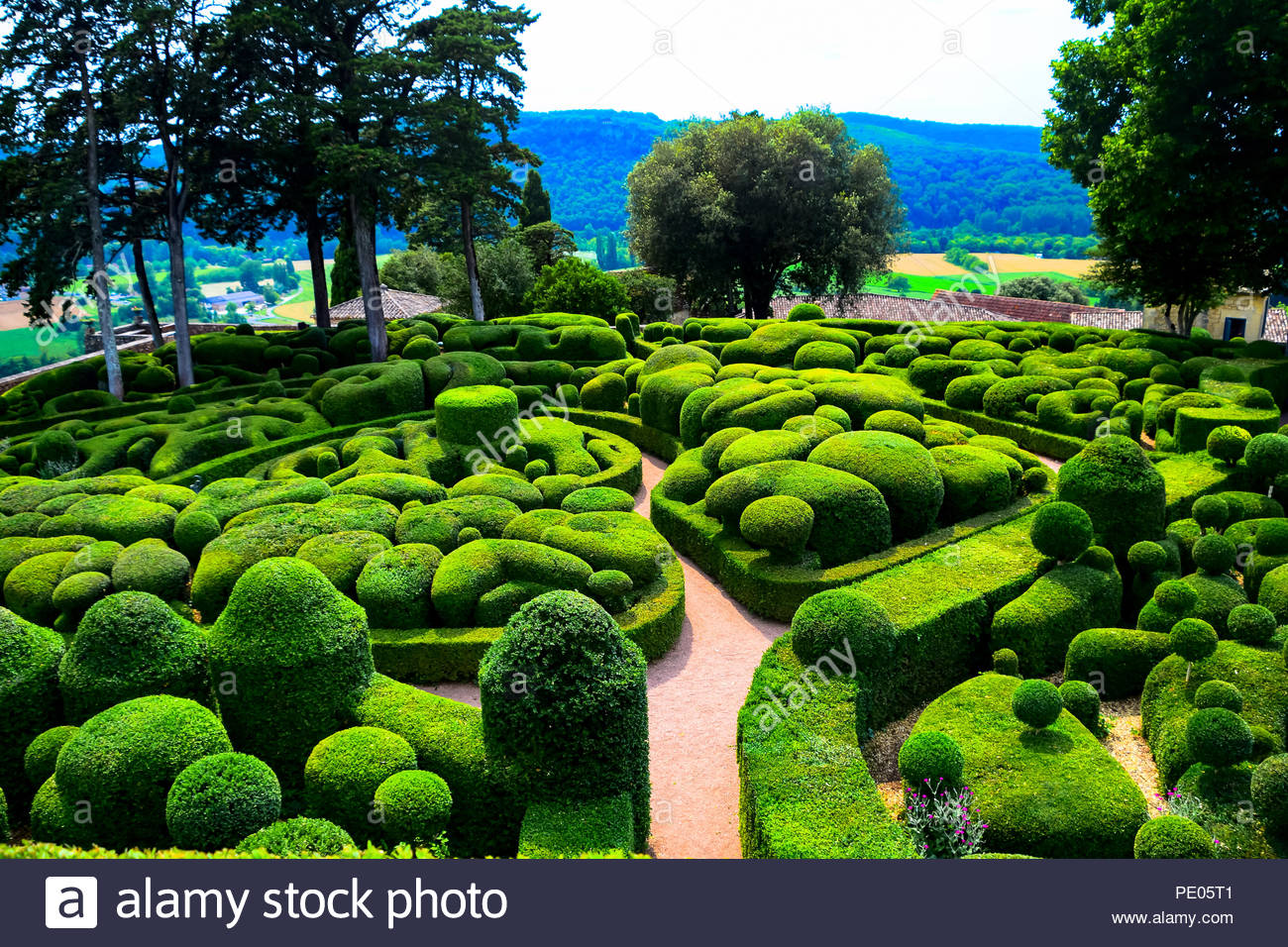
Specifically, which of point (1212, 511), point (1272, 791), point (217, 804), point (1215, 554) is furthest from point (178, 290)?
point (1272, 791)

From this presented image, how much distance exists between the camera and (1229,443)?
17875 millimetres

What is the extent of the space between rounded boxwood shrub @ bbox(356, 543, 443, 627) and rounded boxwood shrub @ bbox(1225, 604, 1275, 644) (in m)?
12.5

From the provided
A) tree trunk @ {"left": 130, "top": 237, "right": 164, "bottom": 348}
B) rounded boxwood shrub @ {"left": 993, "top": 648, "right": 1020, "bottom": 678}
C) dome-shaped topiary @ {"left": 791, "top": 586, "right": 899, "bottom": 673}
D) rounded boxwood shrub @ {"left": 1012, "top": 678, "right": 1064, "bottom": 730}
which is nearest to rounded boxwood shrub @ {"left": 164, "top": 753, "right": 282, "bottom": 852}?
dome-shaped topiary @ {"left": 791, "top": 586, "right": 899, "bottom": 673}

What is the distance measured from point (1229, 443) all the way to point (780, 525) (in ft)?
33.4

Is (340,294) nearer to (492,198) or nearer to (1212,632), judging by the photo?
(492,198)

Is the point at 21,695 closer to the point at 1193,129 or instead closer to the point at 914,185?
the point at 1193,129

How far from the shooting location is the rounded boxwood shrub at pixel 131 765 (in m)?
8.93

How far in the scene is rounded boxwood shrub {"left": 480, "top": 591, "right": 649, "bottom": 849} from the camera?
30.2ft

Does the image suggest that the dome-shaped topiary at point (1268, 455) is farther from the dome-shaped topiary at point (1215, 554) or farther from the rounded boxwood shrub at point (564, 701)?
the rounded boxwood shrub at point (564, 701)

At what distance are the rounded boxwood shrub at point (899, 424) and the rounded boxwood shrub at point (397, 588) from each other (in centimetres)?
1063

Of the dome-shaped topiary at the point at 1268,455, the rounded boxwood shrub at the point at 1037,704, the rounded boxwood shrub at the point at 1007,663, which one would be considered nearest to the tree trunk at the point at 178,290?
the rounded boxwood shrub at the point at 1007,663

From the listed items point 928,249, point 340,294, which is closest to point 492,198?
point 340,294

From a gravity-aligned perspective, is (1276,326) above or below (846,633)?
above
